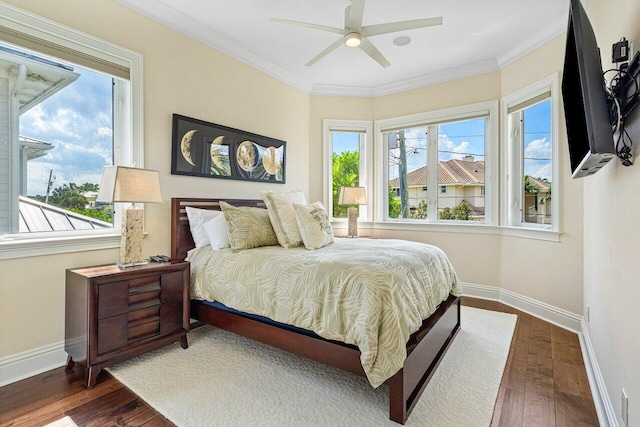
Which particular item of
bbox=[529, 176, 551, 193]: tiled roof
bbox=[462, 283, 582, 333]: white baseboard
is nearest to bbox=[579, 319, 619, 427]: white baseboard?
bbox=[462, 283, 582, 333]: white baseboard

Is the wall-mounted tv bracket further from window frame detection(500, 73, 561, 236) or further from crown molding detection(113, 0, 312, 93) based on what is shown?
crown molding detection(113, 0, 312, 93)

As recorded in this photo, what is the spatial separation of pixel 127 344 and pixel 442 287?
7.58 ft

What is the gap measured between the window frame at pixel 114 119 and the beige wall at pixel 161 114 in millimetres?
60

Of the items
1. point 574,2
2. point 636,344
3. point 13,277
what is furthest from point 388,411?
point 13,277

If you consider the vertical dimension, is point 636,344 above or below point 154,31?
below

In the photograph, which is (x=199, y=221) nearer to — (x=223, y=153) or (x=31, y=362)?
(x=223, y=153)

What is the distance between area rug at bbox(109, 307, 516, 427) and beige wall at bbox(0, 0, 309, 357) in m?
0.71

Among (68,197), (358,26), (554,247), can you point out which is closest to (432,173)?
(554,247)

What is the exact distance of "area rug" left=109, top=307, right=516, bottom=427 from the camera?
1.71m

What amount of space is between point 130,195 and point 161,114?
1.06 m

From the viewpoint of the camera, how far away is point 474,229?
4.05 metres

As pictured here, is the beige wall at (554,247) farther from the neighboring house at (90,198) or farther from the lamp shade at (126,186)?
the neighboring house at (90,198)

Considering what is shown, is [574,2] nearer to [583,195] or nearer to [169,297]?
[583,195]

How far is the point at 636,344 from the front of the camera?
1221 mm
